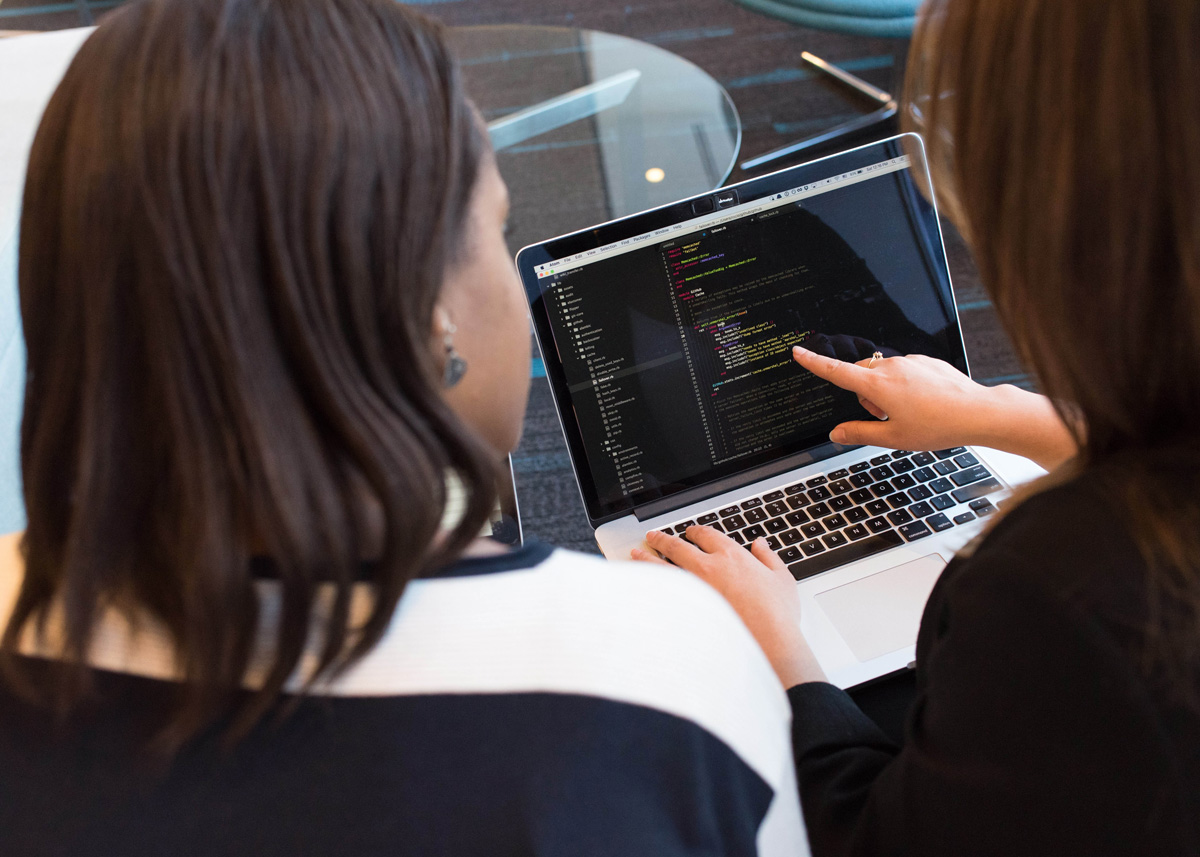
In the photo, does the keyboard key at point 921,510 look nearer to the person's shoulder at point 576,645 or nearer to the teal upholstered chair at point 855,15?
the person's shoulder at point 576,645

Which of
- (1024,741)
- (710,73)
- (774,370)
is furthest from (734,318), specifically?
(710,73)

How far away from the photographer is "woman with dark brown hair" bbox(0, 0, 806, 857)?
16.9 inches

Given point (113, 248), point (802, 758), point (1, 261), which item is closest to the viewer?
point (113, 248)

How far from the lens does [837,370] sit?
933 mm

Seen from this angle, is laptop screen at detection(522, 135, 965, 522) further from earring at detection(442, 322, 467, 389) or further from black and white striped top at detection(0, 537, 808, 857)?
black and white striped top at detection(0, 537, 808, 857)

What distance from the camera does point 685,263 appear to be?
3.07 feet

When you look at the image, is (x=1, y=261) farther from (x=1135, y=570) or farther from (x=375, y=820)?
(x=1135, y=570)

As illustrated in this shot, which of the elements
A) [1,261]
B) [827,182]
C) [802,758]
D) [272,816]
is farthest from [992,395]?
[1,261]

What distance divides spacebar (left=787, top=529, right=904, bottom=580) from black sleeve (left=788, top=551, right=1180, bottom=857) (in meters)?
0.33

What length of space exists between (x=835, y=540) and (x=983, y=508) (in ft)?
Result: 0.58

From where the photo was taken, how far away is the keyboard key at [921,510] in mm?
959

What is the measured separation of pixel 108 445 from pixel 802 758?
0.56 m

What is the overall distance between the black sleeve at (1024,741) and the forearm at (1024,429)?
0.39 m

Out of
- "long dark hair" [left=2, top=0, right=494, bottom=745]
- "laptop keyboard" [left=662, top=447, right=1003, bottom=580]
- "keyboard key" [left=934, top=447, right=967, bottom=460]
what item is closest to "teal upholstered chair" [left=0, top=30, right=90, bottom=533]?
"long dark hair" [left=2, top=0, right=494, bottom=745]
